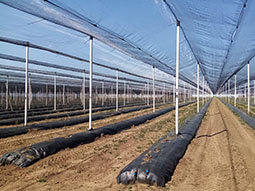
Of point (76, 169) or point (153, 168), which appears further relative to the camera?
point (76, 169)

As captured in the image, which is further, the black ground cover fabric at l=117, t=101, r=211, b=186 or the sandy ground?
the sandy ground

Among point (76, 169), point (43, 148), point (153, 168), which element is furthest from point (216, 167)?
point (43, 148)

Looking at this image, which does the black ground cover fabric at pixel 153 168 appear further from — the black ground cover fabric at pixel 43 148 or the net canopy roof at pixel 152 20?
the net canopy roof at pixel 152 20

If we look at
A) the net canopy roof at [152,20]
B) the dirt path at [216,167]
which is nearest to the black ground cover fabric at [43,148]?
the dirt path at [216,167]

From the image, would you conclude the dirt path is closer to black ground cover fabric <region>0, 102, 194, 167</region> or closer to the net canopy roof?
black ground cover fabric <region>0, 102, 194, 167</region>

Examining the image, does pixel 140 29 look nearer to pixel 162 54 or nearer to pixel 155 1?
pixel 155 1

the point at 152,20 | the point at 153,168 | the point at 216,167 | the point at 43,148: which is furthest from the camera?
the point at 152,20

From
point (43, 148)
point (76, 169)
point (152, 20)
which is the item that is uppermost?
point (152, 20)

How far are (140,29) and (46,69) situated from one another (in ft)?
31.8

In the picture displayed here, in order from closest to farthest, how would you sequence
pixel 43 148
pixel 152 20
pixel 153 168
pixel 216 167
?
1. pixel 153 168
2. pixel 216 167
3. pixel 43 148
4. pixel 152 20

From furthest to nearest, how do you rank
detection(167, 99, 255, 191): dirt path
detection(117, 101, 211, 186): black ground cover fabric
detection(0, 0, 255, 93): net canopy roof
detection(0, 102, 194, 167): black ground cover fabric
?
detection(0, 0, 255, 93): net canopy roof → detection(0, 102, 194, 167): black ground cover fabric → detection(167, 99, 255, 191): dirt path → detection(117, 101, 211, 186): black ground cover fabric

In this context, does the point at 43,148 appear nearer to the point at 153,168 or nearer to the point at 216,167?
the point at 153,168

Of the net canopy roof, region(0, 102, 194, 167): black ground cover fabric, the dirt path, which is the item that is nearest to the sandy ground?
region(0, 102, 194, 167): black ground cover fabric

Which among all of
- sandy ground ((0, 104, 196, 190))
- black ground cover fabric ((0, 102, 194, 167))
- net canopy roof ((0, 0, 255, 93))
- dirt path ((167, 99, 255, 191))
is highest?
net canopy roof ((0, 0, 255, 93))
